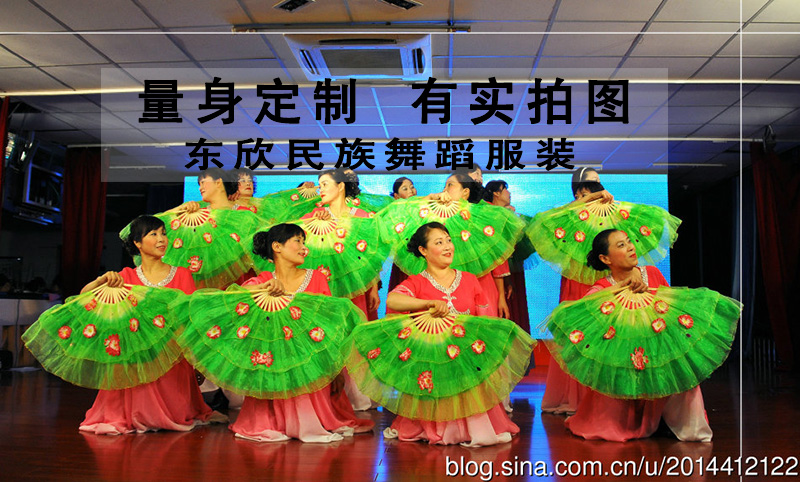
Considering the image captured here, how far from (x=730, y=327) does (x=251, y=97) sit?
4.60 metres

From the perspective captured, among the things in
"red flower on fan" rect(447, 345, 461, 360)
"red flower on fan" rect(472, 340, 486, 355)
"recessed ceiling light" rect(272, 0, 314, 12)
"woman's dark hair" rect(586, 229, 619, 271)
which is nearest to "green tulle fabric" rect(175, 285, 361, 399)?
"red flower on fan" rect(447, 345, 461, 360)

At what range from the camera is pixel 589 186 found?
4.33 meters

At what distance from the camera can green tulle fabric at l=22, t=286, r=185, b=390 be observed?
132 inches

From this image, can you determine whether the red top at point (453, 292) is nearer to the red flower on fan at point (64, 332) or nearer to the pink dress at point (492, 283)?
the pink dress at point (492, 283)

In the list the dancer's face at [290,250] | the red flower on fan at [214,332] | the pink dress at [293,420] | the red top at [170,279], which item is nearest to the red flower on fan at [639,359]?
the pink dress at [293,420]

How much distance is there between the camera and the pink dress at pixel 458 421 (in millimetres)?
3090

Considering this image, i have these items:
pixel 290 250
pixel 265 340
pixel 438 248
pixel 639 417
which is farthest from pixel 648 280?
pixel 265 340

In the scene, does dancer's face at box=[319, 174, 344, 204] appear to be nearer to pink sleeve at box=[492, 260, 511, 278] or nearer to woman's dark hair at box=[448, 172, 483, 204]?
woman's dark hair at box=[448, 172, 483, 204]

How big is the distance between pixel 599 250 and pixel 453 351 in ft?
3.46

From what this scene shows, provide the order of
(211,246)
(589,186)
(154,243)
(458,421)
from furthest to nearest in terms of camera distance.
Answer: (589,186), (211,246), (154,243), (458,421)

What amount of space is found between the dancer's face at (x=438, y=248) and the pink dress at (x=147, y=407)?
145cm

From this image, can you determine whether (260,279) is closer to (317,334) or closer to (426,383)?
(317,334)

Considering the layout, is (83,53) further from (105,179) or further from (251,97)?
(105,179)

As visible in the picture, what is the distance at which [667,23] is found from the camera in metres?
4.83
